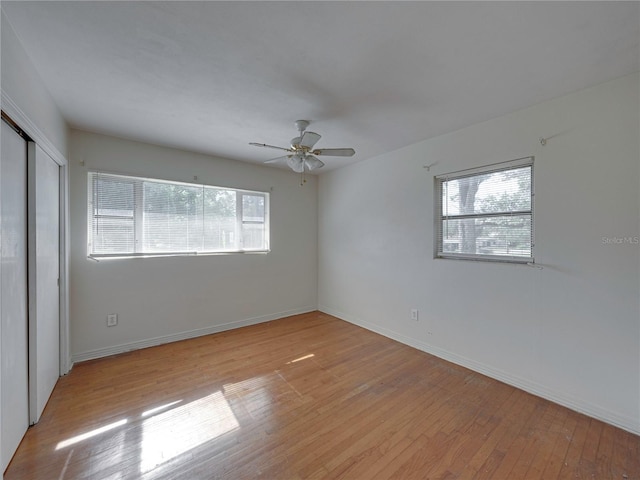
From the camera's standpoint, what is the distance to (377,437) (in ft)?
6.04

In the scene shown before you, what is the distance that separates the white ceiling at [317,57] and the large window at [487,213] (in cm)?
59

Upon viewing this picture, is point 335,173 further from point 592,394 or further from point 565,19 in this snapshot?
point 592,394

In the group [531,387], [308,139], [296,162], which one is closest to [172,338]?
[296,162]

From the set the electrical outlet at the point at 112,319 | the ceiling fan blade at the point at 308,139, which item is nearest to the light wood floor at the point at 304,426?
the electrical outlet at the point at 112,319

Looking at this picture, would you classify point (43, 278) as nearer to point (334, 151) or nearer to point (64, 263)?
point (64, 263)

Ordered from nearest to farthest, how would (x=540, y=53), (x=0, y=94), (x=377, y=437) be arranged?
(x=0, y=94)
(x=540, y=53)
(x=377, y=437)

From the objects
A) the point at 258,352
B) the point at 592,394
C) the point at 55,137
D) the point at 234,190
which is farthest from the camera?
the point at 234,190

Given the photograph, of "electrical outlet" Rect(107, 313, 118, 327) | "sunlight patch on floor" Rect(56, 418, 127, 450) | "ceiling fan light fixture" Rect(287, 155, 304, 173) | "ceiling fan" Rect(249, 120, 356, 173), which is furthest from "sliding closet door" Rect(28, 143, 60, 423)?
"ceiling fan light fixture" Rect(287, 155, 304, 173)

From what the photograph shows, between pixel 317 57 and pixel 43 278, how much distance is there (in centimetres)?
268

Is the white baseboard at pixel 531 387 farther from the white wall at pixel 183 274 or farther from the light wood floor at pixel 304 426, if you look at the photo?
the white wall at pixel 183 274

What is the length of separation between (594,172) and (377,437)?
2.60 metres

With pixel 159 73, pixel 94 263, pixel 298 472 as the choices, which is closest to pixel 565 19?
pixel 159 73

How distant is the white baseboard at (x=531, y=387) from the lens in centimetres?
195

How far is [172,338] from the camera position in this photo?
136 inches
